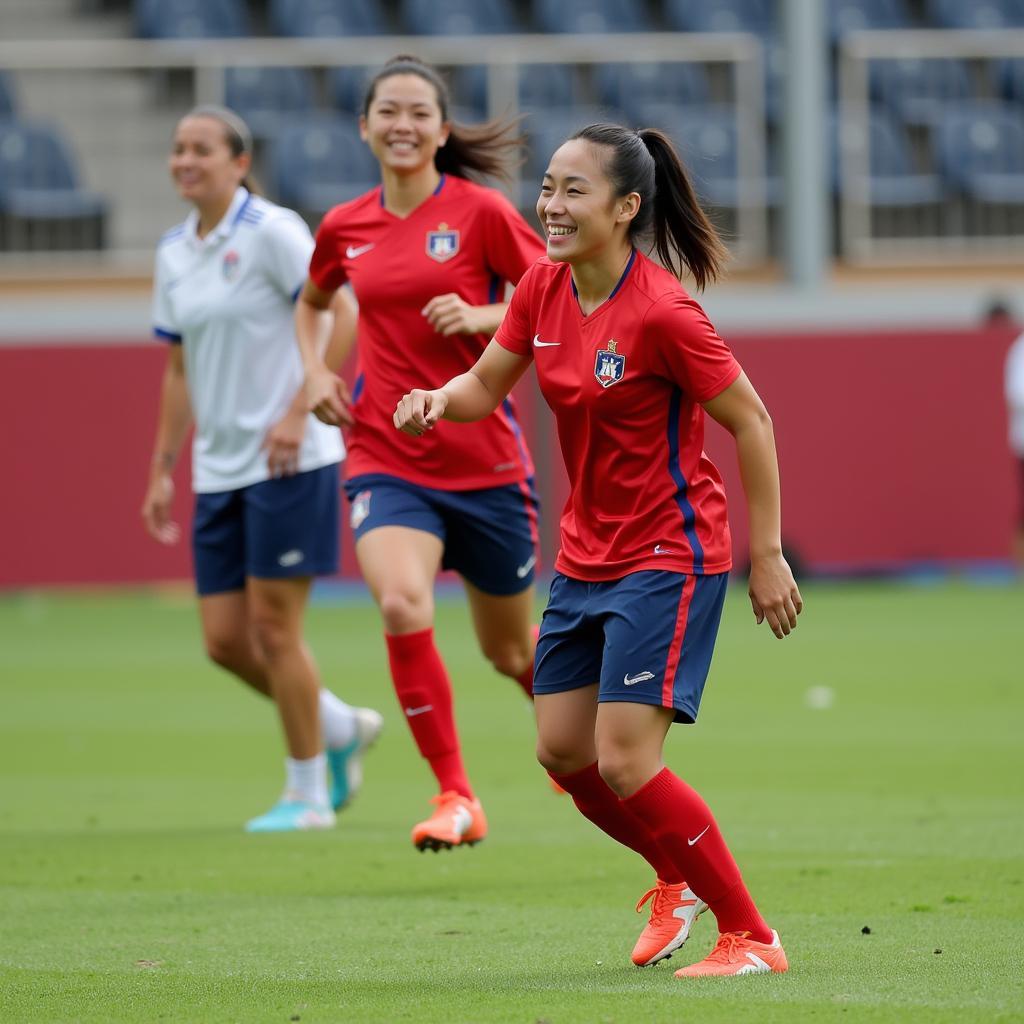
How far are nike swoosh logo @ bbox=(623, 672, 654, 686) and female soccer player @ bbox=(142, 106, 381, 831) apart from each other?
2.85 meters

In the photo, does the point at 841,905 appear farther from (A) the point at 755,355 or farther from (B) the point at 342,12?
(B) the point at 342,12

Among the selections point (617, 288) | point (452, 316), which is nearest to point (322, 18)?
point (452, 316)

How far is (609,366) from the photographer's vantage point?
4.72 m

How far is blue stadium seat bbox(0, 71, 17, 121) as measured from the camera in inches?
817

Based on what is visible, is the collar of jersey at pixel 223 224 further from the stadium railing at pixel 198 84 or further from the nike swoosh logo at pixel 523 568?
the stadium railing at pixel 198 84

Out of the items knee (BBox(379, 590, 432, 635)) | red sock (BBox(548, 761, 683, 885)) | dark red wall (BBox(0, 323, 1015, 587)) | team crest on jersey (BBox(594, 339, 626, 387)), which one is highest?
team crest on jersey (BBox(594, 339, 626, 387))

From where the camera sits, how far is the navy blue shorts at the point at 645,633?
15.1 feet

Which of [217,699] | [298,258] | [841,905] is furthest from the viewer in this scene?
[217,699]

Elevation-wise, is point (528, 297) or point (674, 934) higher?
point (528, 297)

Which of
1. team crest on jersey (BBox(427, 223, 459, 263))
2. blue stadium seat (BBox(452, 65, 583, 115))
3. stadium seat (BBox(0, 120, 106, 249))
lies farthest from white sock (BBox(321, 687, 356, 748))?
blue stadium seat (BBox(452, 65, 583, 115))

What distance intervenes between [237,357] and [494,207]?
48.8 inches

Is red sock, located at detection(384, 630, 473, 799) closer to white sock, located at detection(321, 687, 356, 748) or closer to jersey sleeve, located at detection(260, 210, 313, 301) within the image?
white sock, located at detection(321, 687, 356, 748)

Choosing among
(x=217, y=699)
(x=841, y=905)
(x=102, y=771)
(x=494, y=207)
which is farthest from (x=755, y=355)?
(x=841, y=905)

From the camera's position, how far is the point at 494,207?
6668 millimetres
